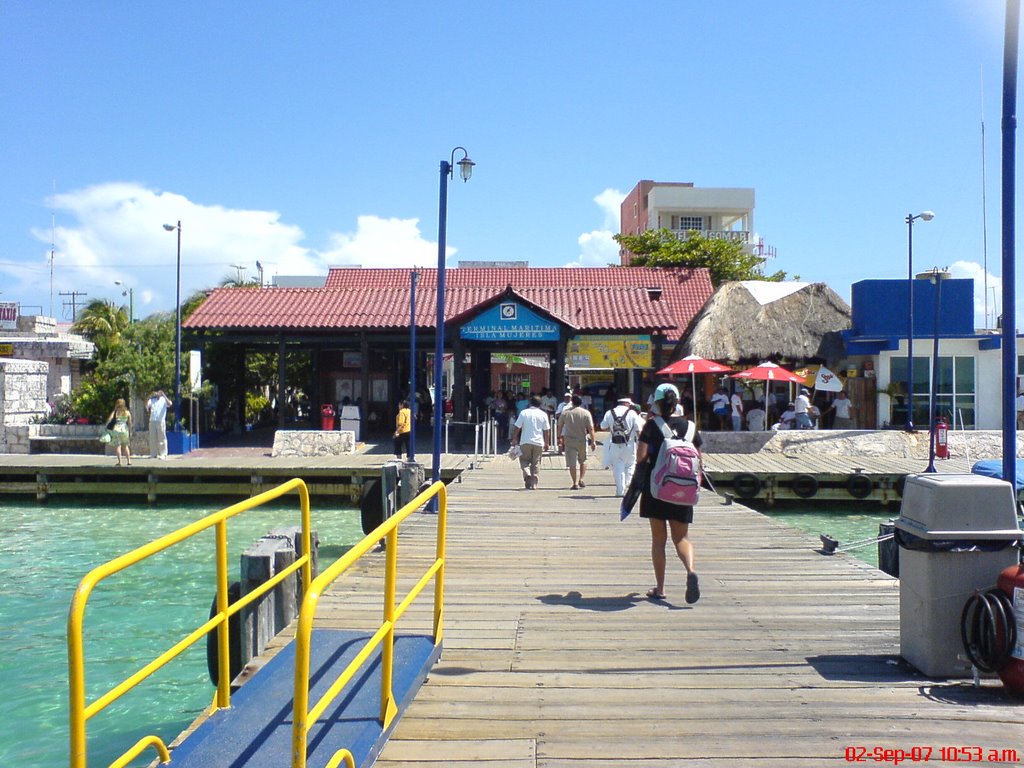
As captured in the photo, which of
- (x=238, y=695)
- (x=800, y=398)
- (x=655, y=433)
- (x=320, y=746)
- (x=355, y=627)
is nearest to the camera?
(x=320, y=746)

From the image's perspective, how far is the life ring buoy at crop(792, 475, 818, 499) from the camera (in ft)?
63.7

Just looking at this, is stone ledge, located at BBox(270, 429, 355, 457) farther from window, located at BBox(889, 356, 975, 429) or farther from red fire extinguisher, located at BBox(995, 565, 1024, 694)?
red fire extinguisher, located at BBox(995, 565, 1024, 694)

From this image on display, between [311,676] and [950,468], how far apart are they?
18.4 metres

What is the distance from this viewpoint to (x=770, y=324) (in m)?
28.7

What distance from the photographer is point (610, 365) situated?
90.7ft

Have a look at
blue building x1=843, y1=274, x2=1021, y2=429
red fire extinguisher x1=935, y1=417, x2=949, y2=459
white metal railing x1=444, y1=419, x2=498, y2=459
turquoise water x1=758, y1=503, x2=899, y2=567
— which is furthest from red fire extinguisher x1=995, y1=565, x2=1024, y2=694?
blue building x1=843, y1=274, x2=1021, y2=429

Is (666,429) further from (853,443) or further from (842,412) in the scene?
(842,412)

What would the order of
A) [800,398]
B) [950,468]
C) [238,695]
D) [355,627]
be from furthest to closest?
[800,398]
[950,468]
[355,627]
[238,695]

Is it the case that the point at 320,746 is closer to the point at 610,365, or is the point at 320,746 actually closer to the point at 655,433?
the point at 655,433

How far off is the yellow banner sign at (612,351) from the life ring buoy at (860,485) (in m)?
9.11

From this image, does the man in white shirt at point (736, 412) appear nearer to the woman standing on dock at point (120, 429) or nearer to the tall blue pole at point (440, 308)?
the tall blue pole at point (440, 308)

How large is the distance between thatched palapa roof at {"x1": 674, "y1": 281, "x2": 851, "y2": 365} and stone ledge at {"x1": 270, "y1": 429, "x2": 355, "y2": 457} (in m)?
10.9

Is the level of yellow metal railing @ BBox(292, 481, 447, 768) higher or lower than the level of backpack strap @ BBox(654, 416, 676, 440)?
lower

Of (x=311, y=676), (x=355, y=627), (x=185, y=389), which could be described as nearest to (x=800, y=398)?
(x=185, y=389)
